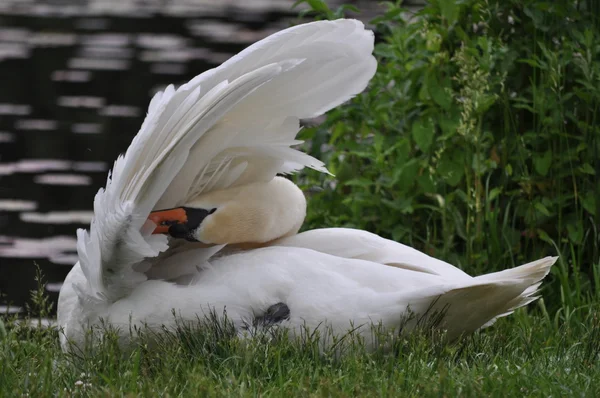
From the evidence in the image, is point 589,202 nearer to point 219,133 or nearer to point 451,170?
point 451,170

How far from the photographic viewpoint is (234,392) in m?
3.62

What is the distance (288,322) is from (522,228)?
89.3 inches

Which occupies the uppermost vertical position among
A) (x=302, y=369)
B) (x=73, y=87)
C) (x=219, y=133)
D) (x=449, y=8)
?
(x=449, y=8)

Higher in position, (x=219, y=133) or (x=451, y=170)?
(x=219, y=133)

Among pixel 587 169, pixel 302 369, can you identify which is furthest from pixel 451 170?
pixel 302 369

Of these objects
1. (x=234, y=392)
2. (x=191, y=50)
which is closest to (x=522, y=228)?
(x=234, y=392)

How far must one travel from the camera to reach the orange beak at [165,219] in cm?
450

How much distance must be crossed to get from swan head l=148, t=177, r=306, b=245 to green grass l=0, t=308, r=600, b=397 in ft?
1.60

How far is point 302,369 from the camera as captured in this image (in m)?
3.87

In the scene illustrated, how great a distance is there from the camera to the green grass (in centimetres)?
363

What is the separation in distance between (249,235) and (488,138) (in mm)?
1904

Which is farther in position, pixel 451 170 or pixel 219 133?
pixel 451 170

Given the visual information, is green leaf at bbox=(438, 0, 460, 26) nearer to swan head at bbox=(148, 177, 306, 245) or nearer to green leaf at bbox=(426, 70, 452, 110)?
green leaf at bbox=(426, 70, 452, 110)

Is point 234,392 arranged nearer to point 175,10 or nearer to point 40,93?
point 40,93
